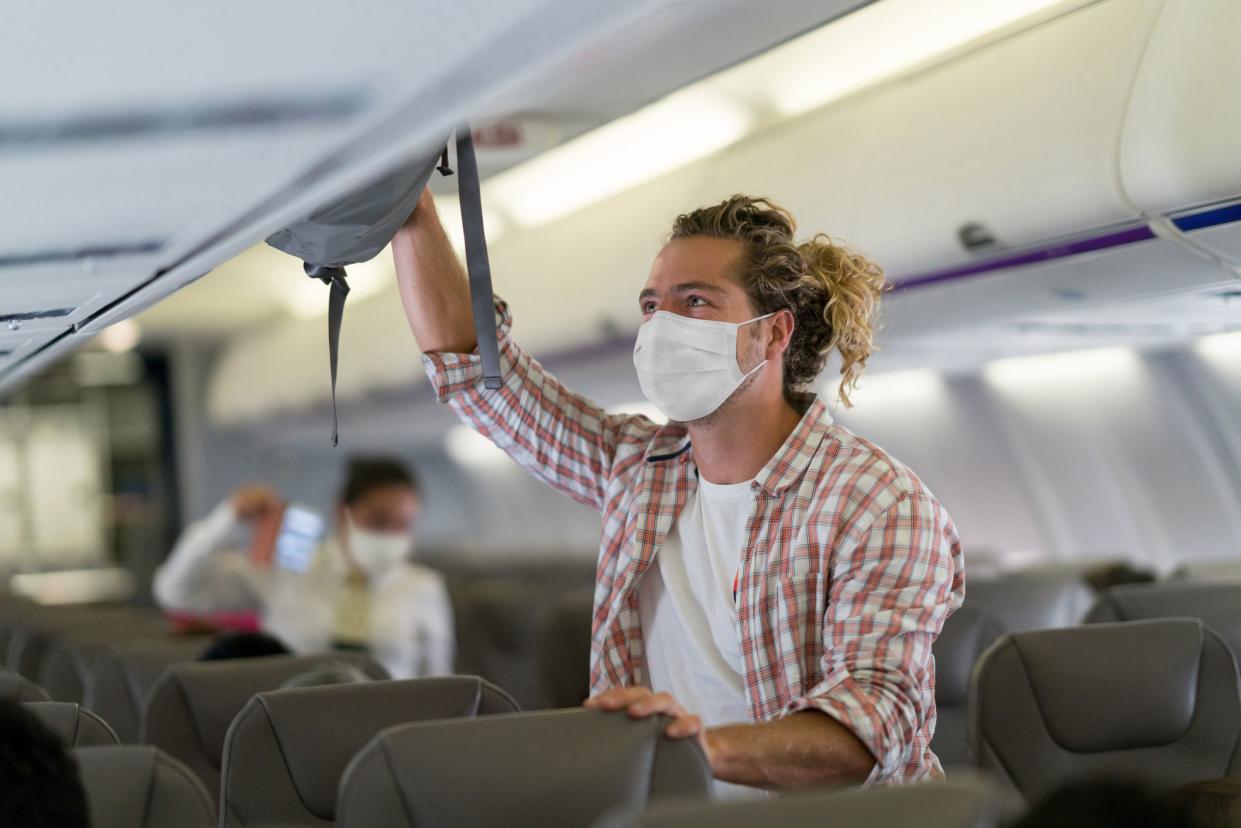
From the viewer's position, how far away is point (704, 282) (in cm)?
285

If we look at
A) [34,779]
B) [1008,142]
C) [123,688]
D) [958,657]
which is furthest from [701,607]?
[123,688]

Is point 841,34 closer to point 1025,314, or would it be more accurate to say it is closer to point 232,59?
point 1025,314

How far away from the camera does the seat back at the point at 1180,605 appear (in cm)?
427

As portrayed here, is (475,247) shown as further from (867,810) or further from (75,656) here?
(75,656)

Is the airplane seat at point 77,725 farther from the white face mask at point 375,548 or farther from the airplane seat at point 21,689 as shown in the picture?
the white face mask at point 375,548

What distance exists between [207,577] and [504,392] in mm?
5404

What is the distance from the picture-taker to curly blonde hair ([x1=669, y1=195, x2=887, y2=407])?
9.35ft

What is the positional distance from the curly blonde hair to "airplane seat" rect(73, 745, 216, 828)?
138cm

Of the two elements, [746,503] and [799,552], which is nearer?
[799,552]

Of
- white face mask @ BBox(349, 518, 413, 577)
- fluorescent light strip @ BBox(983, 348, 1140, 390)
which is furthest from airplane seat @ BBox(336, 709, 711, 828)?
fluorescent light strip @ BBox(983, 348, 1140, 390)

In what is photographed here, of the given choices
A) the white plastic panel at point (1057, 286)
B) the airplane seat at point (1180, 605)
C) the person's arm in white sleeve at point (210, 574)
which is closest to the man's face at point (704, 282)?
the white plastic panel at point (1057, 286)

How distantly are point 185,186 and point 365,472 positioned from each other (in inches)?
207

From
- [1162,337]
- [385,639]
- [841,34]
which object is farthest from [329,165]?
[1162,337]

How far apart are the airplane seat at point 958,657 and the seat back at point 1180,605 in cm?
43
